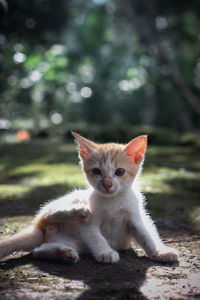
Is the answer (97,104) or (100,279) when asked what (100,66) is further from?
(100,279)

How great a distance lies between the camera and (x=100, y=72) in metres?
23.1

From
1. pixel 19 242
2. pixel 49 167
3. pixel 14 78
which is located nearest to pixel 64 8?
pixel 14 78

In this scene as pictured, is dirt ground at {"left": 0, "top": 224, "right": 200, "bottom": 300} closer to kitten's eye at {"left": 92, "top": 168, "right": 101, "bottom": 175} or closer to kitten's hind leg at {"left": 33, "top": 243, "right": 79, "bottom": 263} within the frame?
kitten's hind leg at {"left": 33, "top": 243, "right": 79, "bottom": 263}

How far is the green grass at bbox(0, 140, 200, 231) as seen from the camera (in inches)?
171

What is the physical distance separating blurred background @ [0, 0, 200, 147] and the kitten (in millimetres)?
8194

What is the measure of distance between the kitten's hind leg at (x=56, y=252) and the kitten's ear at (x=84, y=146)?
0.78 metres

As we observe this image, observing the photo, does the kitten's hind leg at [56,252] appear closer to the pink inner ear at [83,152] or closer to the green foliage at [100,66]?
the pink inner ear at [83,152]

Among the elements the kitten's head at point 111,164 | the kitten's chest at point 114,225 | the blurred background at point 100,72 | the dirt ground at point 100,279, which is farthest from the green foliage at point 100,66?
the dirt ground at point 100,279

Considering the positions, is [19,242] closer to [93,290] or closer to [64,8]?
[93,290]

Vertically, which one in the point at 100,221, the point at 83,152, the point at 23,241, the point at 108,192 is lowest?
the point at 23,241

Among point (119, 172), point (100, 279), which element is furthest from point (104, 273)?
point (119, 172)

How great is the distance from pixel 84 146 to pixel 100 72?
20.5 meters

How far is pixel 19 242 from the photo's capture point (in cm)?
273

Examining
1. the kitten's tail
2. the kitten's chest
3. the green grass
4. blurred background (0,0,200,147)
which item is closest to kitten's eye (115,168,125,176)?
the kitten's chest
